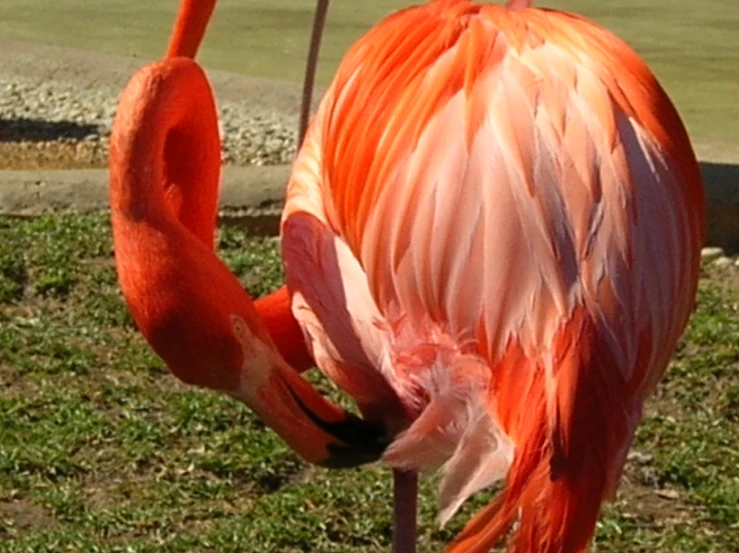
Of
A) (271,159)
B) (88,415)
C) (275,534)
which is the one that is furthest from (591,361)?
(271,159)

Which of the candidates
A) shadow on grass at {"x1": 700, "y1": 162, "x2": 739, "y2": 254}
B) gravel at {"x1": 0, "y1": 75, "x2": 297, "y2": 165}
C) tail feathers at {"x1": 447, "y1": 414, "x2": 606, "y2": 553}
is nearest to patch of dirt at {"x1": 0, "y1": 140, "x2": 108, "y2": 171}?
gravel at {"x1": 0, "y1": 75, "x2": 297, "y2": 165}

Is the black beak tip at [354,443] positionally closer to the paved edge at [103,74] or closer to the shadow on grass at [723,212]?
the shadow on grass at [723,212]

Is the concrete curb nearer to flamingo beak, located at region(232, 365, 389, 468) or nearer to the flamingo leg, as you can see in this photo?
the flamingo leg

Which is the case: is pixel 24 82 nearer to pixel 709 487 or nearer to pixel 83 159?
pixel 83 159

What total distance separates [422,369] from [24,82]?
6357 mm

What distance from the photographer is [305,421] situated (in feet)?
8.32

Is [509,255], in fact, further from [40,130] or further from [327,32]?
[327,32]

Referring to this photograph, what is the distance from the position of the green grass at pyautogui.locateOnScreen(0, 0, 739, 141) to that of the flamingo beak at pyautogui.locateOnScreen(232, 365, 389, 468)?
5.25 m

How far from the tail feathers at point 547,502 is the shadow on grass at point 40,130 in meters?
5.31

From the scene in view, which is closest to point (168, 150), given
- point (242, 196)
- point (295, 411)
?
point (295, 411)

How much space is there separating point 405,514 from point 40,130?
4.82 metres

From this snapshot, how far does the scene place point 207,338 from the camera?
2.41 m

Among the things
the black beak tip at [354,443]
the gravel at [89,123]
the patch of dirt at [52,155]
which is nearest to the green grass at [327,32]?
the gravel at [89,123]

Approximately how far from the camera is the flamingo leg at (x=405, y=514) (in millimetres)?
2896
